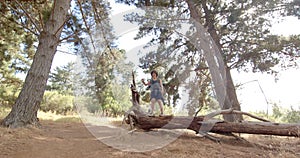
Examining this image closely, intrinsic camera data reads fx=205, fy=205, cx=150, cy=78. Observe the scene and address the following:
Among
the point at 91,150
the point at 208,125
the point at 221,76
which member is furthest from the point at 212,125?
the point at 221,76

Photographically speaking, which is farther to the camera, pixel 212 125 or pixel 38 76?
pixel 38 76

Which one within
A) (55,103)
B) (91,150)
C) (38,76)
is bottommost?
(91,150)

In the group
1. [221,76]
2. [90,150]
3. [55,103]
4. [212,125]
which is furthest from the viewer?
[55,103]

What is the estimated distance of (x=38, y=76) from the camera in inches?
187

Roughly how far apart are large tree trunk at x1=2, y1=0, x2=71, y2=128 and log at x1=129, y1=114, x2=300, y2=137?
2.20 meters

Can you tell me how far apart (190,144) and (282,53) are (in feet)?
16.7

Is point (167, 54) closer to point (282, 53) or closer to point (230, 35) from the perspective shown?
point (230, 35)

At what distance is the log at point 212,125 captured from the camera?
415cm

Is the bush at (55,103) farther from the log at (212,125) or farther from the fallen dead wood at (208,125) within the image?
the log at (212,125)

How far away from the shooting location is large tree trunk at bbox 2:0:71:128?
4.40 m

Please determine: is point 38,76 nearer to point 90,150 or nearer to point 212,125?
point 90,150

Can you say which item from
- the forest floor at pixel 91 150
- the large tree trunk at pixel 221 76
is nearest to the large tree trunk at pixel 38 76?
the forest floor at pixel 91 150

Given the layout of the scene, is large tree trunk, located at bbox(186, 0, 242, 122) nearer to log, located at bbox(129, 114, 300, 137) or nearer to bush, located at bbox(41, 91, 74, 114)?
log, located at bbox(129, 114, 300, 137)

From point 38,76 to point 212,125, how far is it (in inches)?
162
